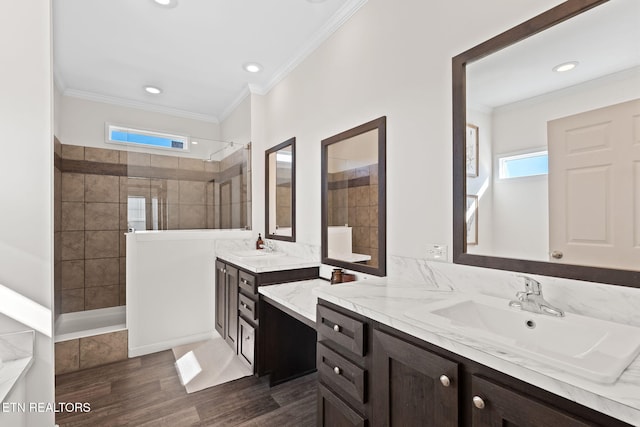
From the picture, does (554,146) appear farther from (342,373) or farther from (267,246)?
(267,246)

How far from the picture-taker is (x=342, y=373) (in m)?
1.36

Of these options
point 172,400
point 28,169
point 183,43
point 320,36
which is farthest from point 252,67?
point 172,400

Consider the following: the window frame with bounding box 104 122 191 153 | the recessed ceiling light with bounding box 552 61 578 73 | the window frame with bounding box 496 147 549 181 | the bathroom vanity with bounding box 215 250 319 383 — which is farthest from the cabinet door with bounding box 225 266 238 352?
the recessed ceiling light with bounding box 552 61 578 73

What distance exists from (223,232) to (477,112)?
9.10ft

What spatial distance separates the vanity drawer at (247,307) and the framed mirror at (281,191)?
70 centimetres

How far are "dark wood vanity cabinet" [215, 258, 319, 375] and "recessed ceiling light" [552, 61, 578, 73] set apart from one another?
6.35 feet

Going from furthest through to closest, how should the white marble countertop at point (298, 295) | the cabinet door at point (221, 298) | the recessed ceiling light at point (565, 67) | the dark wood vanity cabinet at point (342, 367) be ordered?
the cabinet door at point (221, 298) < the white marble countertop at point (298, 295) < the dark wood vanity cabinet at point (342, 367) < the recessed ceiling light at point (565, 67)

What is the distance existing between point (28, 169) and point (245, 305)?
1.62m

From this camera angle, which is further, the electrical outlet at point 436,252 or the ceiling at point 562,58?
the electrical outlet at point 436,252

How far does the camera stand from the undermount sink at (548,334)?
73 cm

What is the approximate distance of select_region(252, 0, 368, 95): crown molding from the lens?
2152 millimetres

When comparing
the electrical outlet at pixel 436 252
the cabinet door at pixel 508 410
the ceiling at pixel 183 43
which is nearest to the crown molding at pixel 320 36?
the ceiling at pixel 183 43

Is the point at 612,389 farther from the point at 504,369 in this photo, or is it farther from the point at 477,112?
the point at 477,112

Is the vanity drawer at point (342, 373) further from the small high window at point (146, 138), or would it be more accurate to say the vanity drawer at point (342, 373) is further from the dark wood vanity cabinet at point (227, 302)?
the small high window at point (146, 138)
